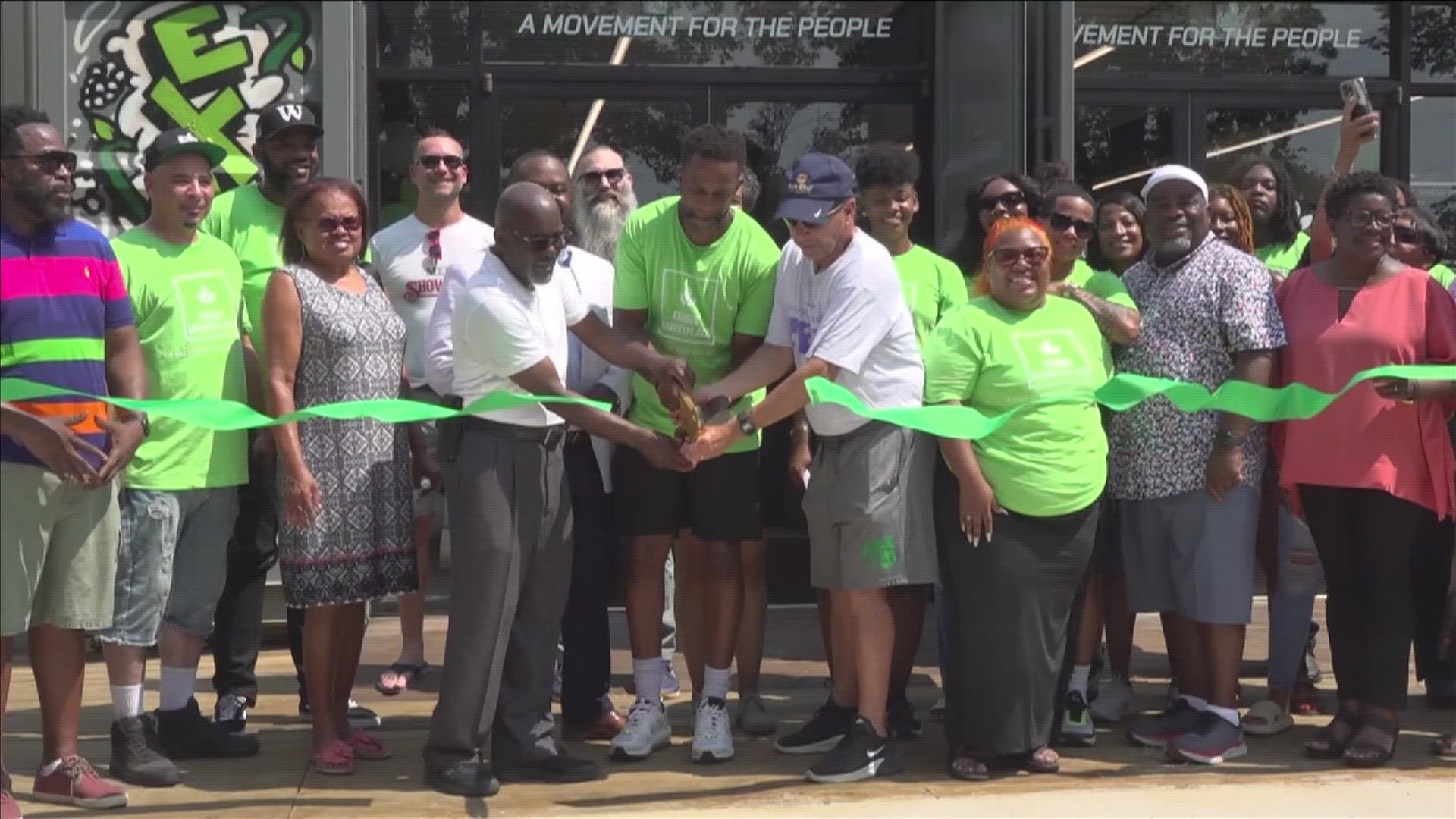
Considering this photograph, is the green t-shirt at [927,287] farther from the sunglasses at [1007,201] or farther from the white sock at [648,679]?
the white sock at [648,679]

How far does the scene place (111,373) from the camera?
5.86 m

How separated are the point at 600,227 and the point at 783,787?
94.3 inches

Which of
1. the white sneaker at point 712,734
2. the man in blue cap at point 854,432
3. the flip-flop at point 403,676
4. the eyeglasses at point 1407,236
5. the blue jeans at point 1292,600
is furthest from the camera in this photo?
the flip-flop at point 403,676

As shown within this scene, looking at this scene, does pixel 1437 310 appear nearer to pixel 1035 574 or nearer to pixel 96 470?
pixel 1035 574

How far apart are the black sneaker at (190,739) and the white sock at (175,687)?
0.07ft

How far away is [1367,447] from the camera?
6.30 meters

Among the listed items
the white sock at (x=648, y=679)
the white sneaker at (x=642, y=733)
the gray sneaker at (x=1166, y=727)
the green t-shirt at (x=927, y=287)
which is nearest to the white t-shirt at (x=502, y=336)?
the white sock at (x=648, y=679)

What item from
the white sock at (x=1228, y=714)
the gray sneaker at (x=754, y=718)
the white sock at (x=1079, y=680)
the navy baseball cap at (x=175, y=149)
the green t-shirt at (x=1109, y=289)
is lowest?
the gray sneaker at (x=754, y=718)

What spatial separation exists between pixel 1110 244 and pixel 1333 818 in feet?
7.83

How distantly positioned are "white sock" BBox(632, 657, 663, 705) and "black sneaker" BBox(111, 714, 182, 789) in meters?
1.59

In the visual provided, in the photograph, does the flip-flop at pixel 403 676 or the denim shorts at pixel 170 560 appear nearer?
the denim shorts at pixel 170 560

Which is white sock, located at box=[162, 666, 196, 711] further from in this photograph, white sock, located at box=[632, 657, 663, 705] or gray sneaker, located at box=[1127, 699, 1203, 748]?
gray sneaker, located at box=[1127, 699, 1203, 748]

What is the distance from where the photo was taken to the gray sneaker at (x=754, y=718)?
6.82m

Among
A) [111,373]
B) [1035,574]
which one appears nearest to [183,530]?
[111,373]
